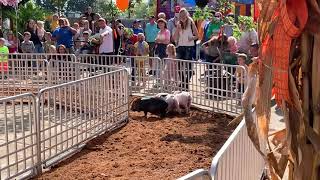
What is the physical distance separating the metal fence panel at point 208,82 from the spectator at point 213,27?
9.62 feet

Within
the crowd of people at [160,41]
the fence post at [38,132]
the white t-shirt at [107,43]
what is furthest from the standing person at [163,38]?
the fence post at [38,132]

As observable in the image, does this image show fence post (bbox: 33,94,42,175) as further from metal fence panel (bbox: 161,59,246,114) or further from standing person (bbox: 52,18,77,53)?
standing person (bbox: 52,18,77,53)

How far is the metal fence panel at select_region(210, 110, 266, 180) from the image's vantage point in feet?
9.68

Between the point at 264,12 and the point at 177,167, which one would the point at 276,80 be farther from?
the point at 177,167

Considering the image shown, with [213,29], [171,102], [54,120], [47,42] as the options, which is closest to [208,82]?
[171,102]

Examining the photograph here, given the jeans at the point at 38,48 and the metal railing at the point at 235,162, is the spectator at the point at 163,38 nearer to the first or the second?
the jeans at the point at 38,48

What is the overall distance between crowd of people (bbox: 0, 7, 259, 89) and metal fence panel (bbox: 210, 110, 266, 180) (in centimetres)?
491

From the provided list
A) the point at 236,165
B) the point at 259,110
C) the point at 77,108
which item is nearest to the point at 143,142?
the point at 77,108

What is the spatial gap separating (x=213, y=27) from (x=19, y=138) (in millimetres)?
8782

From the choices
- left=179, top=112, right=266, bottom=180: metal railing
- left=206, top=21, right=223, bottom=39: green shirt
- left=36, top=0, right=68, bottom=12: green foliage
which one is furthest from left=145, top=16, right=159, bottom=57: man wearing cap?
left=36, top=0, right=68, bottom=12: green foliage

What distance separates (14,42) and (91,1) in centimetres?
8112

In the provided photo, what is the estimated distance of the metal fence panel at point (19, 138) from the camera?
5566 millimetres

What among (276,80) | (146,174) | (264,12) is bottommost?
(146,174)

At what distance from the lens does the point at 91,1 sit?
96312 millimetres
